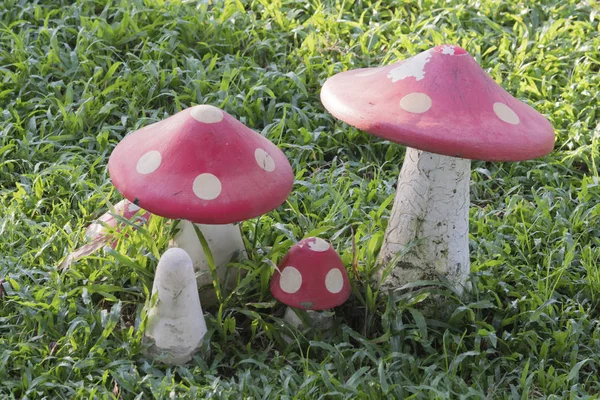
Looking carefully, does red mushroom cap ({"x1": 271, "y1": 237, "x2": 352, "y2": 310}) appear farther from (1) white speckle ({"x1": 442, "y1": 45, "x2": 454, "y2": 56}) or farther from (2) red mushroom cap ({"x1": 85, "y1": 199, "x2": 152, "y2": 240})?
(1) white speckle ({"x1": 442, "y1": 45, "x2": 454, "y2": 56})

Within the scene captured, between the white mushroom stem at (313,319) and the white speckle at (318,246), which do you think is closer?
the white speckle at (318,246)

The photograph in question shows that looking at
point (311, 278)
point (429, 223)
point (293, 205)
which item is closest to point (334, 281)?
point (311, 278)

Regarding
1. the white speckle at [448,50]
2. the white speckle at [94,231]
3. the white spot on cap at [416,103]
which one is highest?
the white speckle at [448,50]

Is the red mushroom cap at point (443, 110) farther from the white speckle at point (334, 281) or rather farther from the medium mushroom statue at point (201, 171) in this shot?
the white speckle at point (334, 281)

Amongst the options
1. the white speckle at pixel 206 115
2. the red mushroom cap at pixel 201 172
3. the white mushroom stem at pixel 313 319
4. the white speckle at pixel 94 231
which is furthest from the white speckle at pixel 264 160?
the white speckle at pixel 94 231

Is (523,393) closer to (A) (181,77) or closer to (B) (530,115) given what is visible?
(B) (530,115)

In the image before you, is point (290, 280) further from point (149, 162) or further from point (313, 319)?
point (149, 162)
